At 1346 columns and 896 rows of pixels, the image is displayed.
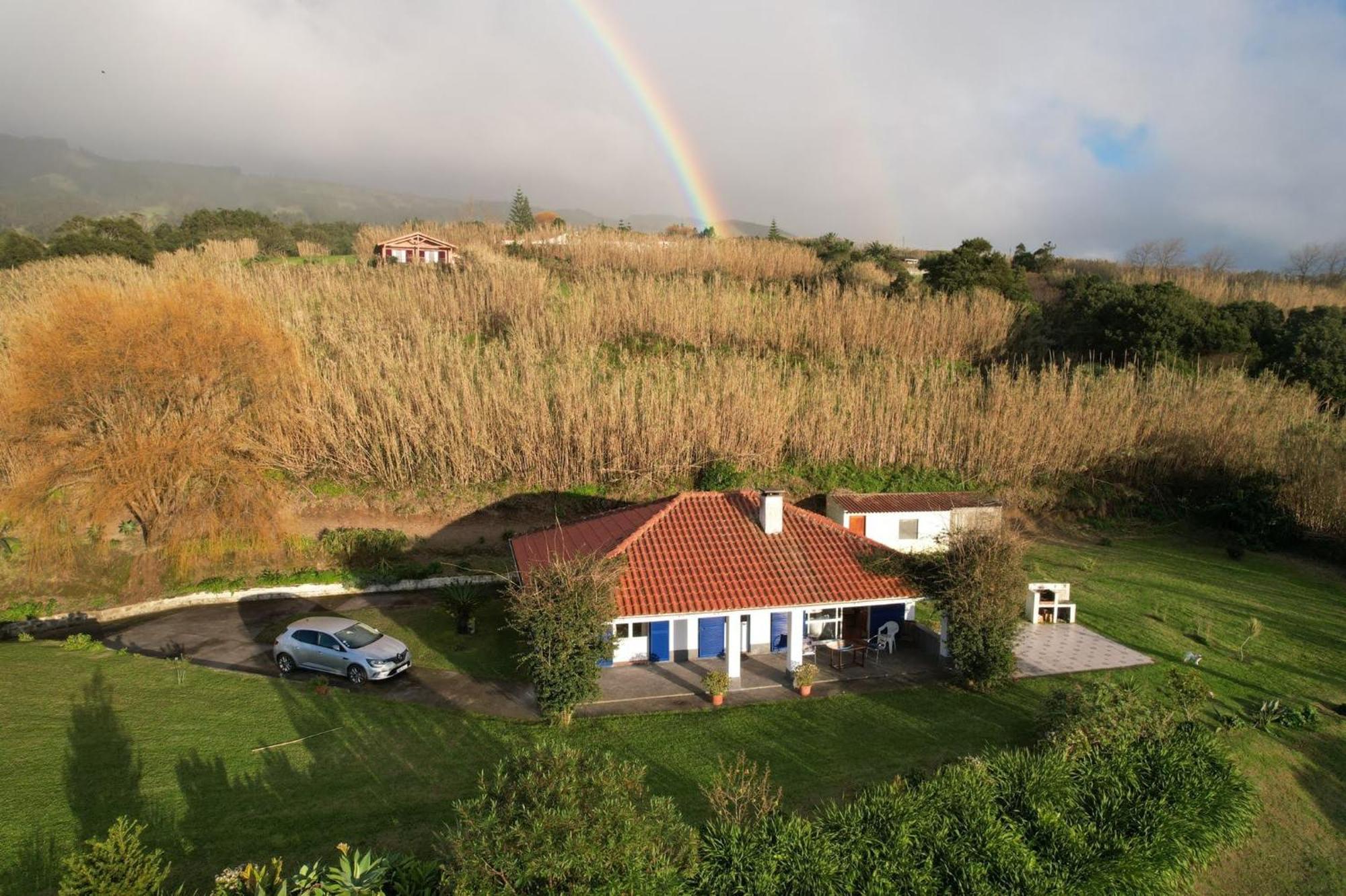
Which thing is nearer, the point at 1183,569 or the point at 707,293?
the point at 1183,569

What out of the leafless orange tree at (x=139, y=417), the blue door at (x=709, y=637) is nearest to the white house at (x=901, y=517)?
the blue door at (x=709, y=637)

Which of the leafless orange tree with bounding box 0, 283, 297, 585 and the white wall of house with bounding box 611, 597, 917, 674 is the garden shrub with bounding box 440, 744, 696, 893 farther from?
the leafless orange tree with bounding box 0, 283, 297, 585

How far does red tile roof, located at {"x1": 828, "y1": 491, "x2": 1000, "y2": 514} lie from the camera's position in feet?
76.1

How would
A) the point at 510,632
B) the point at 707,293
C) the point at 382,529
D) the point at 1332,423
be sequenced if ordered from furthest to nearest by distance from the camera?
the point at 707,293 < the point at 1332,423 < the point at 382,529 < the point at 510,632

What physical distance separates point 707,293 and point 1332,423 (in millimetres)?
29707

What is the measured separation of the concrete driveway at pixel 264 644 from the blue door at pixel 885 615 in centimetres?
883

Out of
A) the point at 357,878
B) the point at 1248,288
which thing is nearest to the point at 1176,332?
the point at 1248,288

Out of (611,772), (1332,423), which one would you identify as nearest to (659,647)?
(611,772)

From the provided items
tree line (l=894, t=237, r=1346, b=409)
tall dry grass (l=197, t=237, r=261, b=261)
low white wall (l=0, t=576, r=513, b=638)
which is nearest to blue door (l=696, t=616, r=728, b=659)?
low white wall (l=0, t=576, r=513, b=638)

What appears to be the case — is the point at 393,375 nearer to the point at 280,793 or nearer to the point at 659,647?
the point at 659,647

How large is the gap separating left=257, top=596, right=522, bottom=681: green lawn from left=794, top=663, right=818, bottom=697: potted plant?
21.4 ft

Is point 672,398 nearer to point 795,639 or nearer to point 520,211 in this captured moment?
point 795,639

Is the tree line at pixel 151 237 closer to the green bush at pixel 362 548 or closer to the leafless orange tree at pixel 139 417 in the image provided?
the leafless orange tree at pixel 139 417

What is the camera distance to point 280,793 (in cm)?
1110
